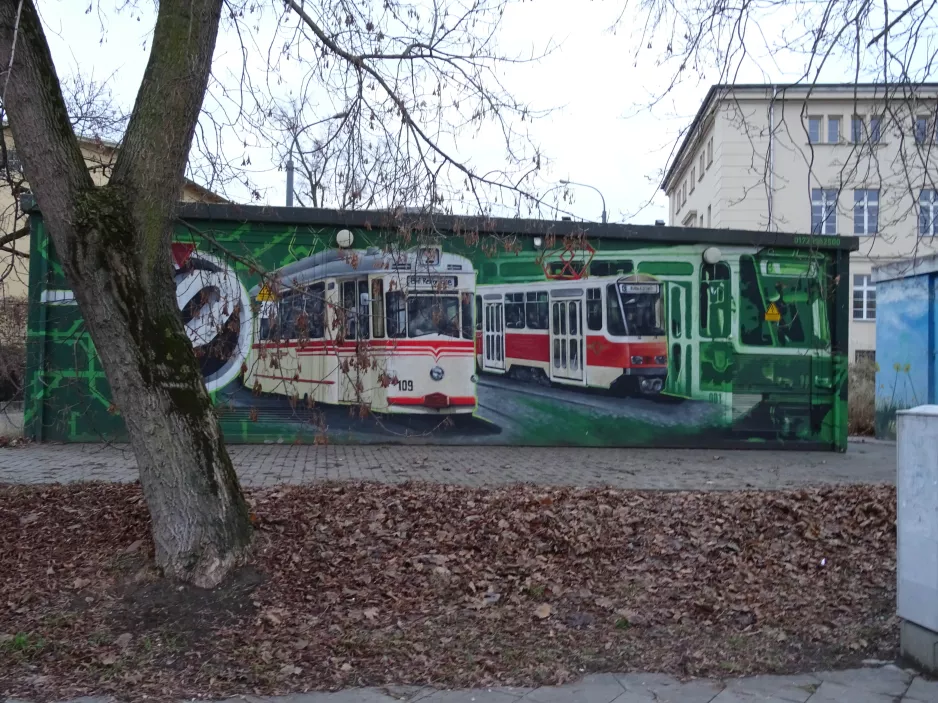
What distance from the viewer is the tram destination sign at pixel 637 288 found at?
12711mm

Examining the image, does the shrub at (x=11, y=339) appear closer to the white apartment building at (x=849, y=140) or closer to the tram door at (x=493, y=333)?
the tram door at (x=493, y=333)

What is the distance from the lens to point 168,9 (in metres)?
5.60

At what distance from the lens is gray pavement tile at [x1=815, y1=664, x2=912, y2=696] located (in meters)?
4.32

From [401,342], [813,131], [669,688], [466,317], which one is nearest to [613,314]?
[466,317]

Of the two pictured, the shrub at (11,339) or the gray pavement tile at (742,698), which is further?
the shrub at (11,339)

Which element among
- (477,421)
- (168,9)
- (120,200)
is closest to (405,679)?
(120,200)

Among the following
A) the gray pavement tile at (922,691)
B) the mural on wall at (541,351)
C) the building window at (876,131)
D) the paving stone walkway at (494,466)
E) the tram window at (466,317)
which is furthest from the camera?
the tram window at (466,317)

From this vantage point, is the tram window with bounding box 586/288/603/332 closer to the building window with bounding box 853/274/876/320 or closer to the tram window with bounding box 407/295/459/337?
the tram window with bounding box 407/295/459/337

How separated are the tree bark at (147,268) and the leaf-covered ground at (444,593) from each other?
0.39 meters

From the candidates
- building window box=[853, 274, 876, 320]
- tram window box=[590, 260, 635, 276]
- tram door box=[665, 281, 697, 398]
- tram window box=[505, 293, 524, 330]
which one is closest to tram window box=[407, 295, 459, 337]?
tram window box=[505, 293, 524, 330]

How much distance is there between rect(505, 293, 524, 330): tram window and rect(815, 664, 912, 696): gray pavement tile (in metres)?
8.47

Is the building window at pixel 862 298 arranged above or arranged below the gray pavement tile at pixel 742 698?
above

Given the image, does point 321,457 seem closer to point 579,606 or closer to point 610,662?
point 579,606

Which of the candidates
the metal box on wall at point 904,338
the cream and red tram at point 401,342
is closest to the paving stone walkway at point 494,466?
the cream and red tram at point 401,342
